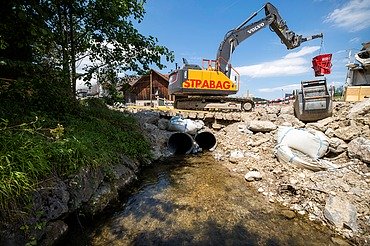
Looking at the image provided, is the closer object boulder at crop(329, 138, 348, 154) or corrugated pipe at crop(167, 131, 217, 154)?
boulder at crop(329, 138, 348, 154)

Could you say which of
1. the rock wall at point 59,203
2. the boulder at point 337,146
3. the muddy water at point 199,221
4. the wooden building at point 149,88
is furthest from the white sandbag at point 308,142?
the wooden building at point 149,88

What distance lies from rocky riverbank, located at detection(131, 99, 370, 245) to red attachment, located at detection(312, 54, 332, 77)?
443 cm

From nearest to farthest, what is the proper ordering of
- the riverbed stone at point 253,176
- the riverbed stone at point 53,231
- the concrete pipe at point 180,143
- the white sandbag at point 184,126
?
the riverbed stone at point 53,231
the riverbed stone at point 253,176
the concrete pipe at point 180,143
the white sandbag at point 184,126

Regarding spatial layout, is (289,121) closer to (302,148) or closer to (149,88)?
(302,148)

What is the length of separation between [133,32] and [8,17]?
132 inches

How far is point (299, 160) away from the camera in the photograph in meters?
5.71

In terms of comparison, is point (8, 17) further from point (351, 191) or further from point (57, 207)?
point (351, 191)

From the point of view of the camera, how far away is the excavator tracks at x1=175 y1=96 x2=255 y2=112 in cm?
1245

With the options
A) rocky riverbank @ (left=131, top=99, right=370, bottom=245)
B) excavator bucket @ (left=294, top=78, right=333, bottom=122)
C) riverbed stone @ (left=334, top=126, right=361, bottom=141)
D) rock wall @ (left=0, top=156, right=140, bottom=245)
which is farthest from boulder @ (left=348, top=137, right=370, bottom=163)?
rock wall @ (left=0, top=156, right=140, bottom=245)

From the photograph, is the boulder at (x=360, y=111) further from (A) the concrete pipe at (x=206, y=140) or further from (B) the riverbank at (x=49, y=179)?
(B) the riverbank at (x=49, y=179)

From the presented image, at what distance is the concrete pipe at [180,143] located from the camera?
29.8ft

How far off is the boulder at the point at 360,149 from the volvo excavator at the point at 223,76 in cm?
704

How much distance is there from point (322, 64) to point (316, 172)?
32.6 feet

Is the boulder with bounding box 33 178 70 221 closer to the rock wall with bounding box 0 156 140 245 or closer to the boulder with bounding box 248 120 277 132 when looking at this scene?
the rock wall with bounding box 0 156 140 245
